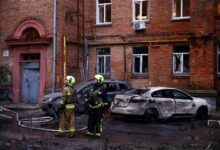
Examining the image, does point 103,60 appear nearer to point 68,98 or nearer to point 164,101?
point 164,101

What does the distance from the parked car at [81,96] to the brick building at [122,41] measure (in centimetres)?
425

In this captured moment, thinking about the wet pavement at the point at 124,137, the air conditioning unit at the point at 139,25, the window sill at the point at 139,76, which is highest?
the air conditioning unit at the point at 139,25

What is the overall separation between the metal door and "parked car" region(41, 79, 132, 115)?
17.9 ft

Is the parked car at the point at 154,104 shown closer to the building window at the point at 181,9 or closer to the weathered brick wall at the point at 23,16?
the building window at the point at 181,9

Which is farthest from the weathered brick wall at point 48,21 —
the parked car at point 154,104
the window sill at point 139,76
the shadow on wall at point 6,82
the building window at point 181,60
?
the parked car at point 154,104

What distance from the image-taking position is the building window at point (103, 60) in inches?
1061

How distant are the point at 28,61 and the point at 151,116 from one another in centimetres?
1040

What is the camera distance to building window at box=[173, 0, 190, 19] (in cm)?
2499

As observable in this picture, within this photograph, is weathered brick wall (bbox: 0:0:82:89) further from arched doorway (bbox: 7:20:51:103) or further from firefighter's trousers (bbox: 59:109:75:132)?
firefighter's trousers (bbox: 59:109:75:132)

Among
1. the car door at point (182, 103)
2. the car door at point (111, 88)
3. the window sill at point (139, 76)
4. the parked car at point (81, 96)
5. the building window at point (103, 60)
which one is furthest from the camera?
the building window at point (103, 60)

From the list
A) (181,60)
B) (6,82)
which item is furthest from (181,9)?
(6,82)

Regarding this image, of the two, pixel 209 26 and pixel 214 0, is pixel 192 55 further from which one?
pixel 214 0

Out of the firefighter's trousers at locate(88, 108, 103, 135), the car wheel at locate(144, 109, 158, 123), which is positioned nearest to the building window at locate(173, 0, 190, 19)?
the car wheel at locate(144, 109, 158, 123)

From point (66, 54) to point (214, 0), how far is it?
8607 millimetres
